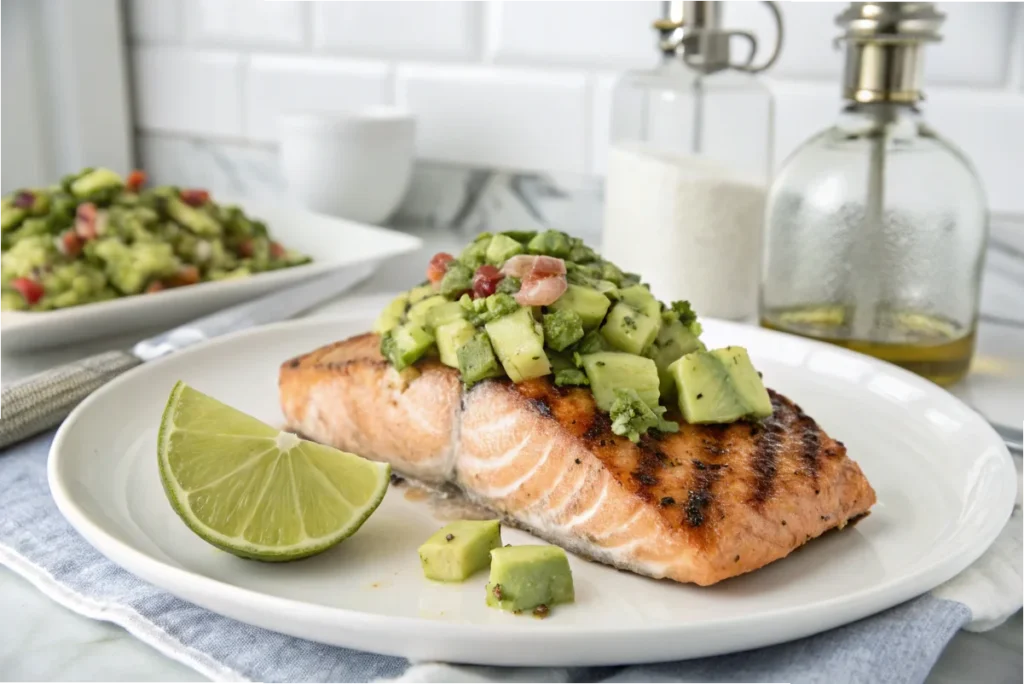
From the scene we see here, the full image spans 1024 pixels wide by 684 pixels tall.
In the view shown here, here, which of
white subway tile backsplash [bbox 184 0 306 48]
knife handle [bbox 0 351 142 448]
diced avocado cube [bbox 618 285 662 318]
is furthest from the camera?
white subway tile backsplash [bbox 184 0 306 48]

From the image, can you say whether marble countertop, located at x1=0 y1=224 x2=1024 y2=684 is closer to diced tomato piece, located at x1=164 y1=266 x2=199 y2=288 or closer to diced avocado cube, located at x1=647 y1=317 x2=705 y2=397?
diced avocado cube, located at x1=647 y1=317 x2=705 y2=397

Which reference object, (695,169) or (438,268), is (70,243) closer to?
(438,268)

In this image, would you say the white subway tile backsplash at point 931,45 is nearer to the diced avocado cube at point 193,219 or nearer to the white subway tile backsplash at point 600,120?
the white subway tile backsplash at point 600,120

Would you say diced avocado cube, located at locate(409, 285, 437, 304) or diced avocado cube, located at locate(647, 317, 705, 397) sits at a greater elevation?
diced avocado cube, located at locate(409, 285, 437, 304)

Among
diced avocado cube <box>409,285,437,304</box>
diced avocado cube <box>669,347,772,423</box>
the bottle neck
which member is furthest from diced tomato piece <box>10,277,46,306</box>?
the bottle neck

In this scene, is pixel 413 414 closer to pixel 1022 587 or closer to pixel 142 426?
pixel 142 426

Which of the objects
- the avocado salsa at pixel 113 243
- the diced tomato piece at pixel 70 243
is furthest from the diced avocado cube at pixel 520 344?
the diced tomato piece at pixel 70 243

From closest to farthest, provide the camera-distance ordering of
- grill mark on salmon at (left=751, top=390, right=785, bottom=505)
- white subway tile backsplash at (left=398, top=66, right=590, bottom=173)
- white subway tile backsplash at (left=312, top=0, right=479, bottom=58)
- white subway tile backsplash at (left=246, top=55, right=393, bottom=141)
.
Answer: grill mark on salmon at (left=751, top=390, right=785, bottom=505), white subway tile backsplash at (left=398, top=66, right=590, bottom=173), white subway tile backsplash at (left=312, top=0, right=479, bottom=58), white subway tile backsplash at (left=246, top=55, right=393, bottom=141)

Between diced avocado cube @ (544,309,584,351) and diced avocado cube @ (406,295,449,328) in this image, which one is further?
diced avocado cube @ (406,295,449,328)
